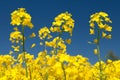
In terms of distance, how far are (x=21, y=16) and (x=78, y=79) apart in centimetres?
225

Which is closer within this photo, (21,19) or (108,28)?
(21,19)

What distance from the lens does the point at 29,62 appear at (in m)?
11.3

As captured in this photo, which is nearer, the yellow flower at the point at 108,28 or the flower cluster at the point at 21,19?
the flower cluster at the point at 21,19

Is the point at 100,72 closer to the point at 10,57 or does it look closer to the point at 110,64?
the point at 110,64

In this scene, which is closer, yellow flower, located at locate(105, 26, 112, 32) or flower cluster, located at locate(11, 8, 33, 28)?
flower cluster, located at locate(11, 8, 33, 28)

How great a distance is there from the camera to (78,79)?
7152 millimetres

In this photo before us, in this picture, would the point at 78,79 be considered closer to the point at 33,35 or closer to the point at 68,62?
the point at 68,62

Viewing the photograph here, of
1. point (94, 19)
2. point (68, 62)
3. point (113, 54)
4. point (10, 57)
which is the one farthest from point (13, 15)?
point (113, 54)

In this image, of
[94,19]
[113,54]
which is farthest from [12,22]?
[113,54]

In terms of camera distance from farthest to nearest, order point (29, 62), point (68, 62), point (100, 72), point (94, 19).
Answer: point (29, 62), point (94, 19), point (100, 72), point (68, 62)

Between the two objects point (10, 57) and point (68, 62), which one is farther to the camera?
point (10, 57)

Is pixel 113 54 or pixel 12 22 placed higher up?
pixel 113 54

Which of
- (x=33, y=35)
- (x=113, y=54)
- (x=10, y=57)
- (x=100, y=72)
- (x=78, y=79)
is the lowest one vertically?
(x=78, y=79)

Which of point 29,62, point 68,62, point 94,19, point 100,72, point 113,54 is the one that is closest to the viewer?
point 68,62
